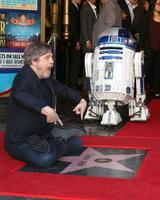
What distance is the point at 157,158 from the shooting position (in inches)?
199

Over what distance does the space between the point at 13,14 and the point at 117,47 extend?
2.87 metres

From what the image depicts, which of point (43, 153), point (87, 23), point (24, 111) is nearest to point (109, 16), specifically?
point (87, 23)

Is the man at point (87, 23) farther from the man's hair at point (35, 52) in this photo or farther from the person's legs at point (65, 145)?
the man's hair at point (35, 52)

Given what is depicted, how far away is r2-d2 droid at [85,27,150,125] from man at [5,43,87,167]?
166 centimetres

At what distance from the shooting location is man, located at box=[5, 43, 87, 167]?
4.70 metres

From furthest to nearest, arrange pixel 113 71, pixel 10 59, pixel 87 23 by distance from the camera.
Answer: pixel 87 23 → pixel 10 59 → pixel 113 71

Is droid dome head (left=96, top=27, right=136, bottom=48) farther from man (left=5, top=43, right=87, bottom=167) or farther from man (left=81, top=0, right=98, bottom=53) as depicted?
→ man (left=81, top=0, right=98, bottom=53)

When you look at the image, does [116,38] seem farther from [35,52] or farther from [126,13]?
[126,13]

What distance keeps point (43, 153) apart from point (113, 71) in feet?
7.44

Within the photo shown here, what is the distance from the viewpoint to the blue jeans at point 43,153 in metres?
4.67

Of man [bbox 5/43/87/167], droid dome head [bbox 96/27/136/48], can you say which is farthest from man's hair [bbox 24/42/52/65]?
droid dome head [bbox 96/27/136/48]

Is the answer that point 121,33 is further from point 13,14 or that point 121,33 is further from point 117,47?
point 13,14

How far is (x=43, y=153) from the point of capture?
4.70 meters

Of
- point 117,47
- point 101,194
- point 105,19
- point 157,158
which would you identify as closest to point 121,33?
point 117,47
